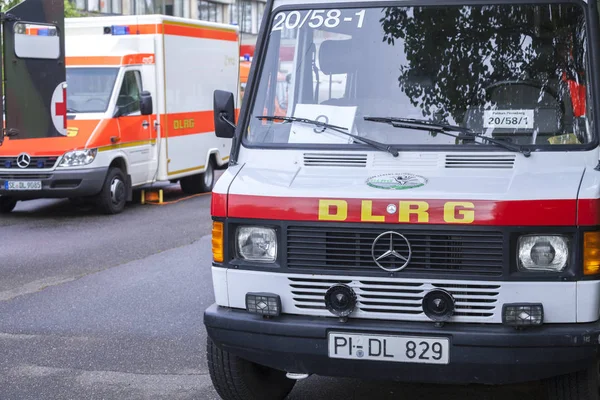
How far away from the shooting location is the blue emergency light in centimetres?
1590

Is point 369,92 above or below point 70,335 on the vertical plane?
above

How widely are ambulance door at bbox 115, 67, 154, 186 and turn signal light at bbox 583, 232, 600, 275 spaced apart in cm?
1118

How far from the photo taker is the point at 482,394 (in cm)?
617

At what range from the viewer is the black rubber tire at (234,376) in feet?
17.9

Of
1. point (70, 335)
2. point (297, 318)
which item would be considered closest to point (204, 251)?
point (70, 335)

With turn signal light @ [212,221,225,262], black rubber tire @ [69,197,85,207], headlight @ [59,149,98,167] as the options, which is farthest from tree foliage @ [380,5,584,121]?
black rubber tire @ [69,197,85,207]

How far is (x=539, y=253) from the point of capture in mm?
4820

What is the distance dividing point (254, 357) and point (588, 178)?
6.14ft

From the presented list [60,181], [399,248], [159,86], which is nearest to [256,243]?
[399,248]

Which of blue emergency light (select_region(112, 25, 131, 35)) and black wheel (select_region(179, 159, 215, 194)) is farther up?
blue emergency light (select_region(112, 25, 131, 35))

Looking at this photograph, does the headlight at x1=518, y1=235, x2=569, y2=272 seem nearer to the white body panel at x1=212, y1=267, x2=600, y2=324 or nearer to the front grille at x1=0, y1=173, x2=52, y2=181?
the white body panel at x1=212, y1=267, x2=600, y2=324

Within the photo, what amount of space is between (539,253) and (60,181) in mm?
10605

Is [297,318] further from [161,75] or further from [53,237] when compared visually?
[161,75]

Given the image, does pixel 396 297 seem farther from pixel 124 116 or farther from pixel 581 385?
pixel 124 116
